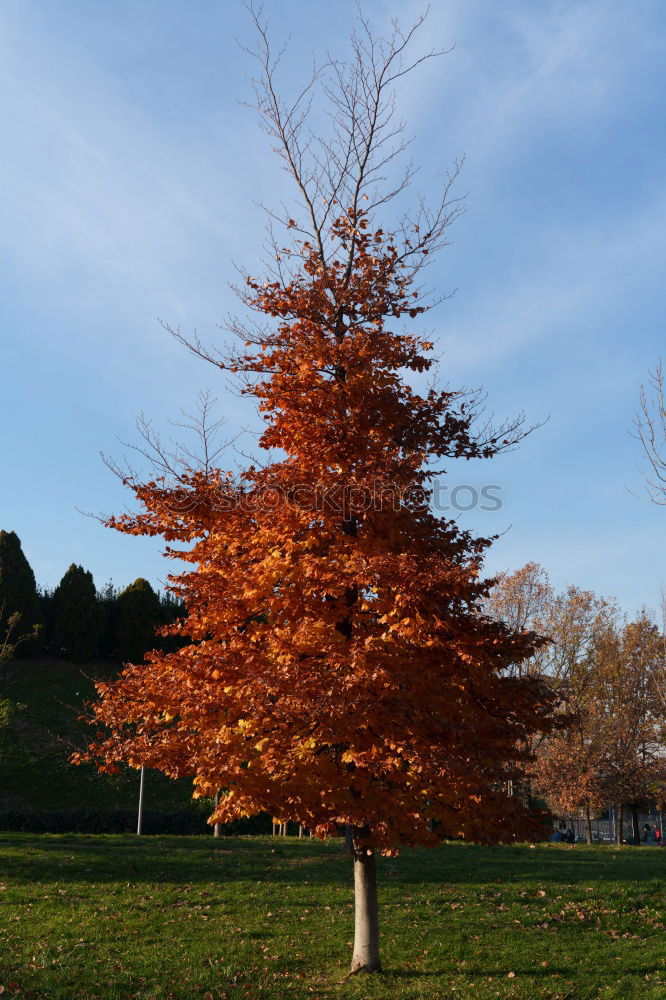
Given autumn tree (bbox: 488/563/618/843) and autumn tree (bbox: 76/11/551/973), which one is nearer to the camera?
autumn tree (bbox: 76/11/551/973)

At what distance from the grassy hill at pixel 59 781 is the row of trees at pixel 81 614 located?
3.26 metres

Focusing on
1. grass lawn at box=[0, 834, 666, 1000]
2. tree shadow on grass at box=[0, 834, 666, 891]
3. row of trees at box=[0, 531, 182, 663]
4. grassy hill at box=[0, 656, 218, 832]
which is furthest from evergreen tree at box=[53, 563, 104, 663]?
grass lawn at box=[0, 834, 666, 1000]

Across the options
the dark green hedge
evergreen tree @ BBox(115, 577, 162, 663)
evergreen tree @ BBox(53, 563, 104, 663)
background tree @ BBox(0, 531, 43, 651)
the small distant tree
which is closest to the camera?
the small distant tree

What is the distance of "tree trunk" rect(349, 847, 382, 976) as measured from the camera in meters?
9.41

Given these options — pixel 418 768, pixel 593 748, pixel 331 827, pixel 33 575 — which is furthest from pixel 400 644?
pixel 33 575

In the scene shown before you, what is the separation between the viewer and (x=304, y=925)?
11.8 meters

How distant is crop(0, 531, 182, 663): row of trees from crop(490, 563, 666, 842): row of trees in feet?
62.1

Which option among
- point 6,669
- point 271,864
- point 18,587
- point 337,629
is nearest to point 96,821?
point 271,864

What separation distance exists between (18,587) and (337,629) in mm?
31822

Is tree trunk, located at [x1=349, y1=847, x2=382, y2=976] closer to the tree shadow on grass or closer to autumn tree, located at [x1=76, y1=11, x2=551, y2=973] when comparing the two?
autumn tree, located at [x1=76, y1=11, x2=551, y2=973]

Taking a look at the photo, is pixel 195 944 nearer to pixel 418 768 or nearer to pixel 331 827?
pixel 331 827

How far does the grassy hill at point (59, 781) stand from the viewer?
24.6 meters

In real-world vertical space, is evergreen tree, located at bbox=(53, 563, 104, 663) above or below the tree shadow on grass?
above

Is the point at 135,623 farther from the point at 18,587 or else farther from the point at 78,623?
the point at 18,587
